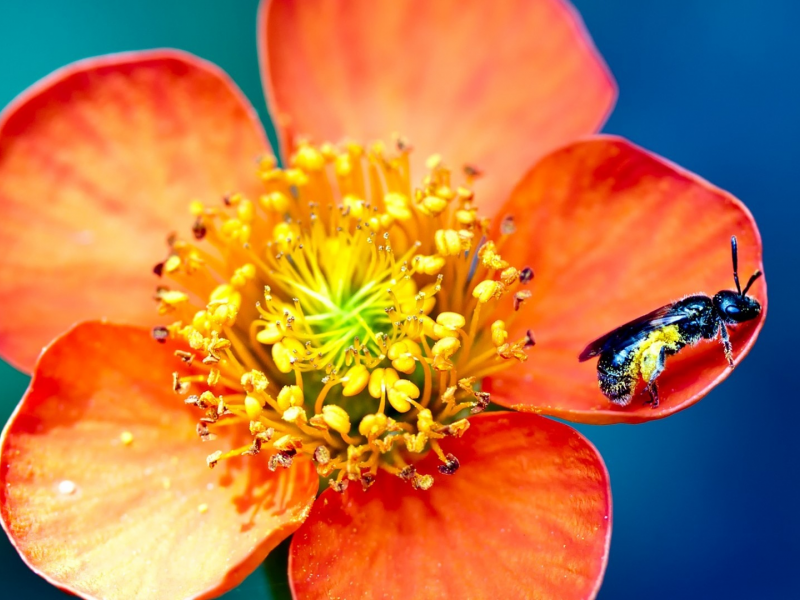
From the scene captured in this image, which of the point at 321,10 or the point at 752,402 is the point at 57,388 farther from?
the point at 752,402

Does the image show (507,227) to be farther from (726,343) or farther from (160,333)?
(160,333)

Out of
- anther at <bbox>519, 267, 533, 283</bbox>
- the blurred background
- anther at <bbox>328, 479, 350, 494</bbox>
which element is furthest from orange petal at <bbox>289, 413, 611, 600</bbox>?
the blurred background

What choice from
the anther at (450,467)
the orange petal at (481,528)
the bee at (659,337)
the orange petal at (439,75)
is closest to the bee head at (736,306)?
the bee at (659,337)

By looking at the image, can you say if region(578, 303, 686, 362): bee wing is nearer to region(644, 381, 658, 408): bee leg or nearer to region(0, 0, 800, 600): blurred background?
region(644, 381, 658, 408): bee leg

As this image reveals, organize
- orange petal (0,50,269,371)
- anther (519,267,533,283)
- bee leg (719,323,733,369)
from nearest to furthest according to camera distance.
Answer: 1. bee leg (719,323,733,369)
2. anther (519,267,533,283)
3. orange petal (0,50,269,371)

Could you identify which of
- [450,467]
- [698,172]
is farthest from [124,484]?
[698,172]

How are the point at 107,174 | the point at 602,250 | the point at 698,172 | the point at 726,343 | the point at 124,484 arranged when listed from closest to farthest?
the point at 726,343 → the point at 124,484 → the point at 602,250 → the point at 107,174 → the point at 698,172

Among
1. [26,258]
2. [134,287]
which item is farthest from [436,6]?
[26,258]
